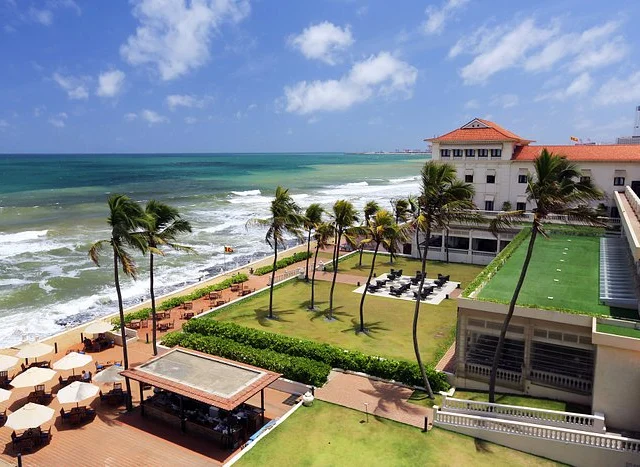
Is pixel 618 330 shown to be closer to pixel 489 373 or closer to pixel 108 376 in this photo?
pixel 489 373

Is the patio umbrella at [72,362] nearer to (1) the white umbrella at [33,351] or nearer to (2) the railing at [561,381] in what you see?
(1) the white umbrella at [33,351]

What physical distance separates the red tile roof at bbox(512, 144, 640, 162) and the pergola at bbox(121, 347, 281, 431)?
32.9 metres

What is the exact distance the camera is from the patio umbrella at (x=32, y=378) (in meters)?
19.8

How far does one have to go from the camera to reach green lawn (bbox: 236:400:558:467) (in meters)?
16.2

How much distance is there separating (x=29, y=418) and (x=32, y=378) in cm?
368

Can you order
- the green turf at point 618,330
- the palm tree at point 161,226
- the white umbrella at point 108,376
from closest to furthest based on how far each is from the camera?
the green turf at point 618,330 < the white umbrella at point 108,376 < the palm tree at point 161,226

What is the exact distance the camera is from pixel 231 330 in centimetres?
2627

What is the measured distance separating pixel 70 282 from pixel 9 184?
128 metres

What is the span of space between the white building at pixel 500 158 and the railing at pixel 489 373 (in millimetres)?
28901

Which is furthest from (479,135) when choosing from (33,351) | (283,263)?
(33,351)

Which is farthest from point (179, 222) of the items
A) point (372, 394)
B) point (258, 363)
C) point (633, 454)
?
point (633, 454)

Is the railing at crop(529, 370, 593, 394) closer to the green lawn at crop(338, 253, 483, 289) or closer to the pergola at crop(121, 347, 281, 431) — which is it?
the pergola at crop(121, 347, 281, 431)

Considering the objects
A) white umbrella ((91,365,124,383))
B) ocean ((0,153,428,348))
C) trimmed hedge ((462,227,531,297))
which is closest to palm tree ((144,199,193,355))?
white umbrella ((91,365,124,383))

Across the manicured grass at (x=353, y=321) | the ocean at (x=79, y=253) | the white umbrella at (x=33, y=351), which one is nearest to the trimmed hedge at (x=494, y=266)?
the manicured grass at (x=353, y=321)
